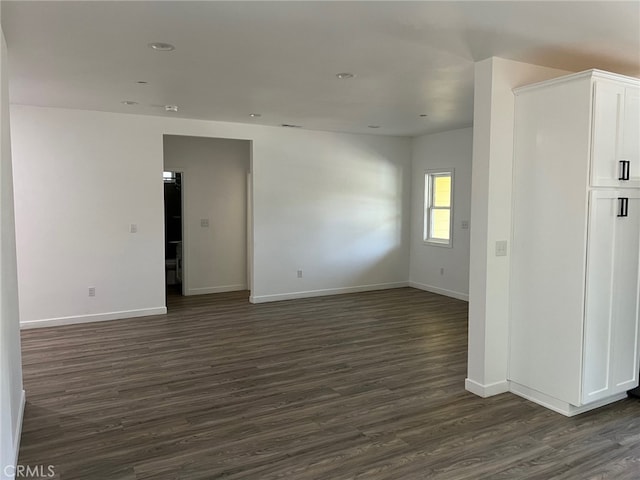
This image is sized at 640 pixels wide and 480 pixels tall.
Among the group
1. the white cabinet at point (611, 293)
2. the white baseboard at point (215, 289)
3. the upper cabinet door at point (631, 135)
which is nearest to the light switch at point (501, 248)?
the white cabinet at point (611, 293)

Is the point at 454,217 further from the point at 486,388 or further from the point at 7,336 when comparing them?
the point at 7,336

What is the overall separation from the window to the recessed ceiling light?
16.8 feet

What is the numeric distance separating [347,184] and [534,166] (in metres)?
4.27

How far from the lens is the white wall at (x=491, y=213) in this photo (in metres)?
3.41

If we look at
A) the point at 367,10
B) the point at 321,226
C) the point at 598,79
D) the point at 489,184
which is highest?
the point at 367,10

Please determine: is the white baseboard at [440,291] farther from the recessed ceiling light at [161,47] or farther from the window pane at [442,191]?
the recessed ceiling light at [161,47]

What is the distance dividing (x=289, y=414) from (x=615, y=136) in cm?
293

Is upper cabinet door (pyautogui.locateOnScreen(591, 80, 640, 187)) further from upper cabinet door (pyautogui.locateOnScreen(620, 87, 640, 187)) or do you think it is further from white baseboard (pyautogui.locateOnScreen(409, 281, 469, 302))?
white baseboard (pyautogui.locateOnScreen(409, 281, 469, 302))

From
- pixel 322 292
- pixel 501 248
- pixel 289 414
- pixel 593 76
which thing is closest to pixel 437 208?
pixel 322 292

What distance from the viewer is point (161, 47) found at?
3.19 metres

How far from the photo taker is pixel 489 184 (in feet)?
11.2

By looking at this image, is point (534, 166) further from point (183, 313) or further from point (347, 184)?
point (183, 313)

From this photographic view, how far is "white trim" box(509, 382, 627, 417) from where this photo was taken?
3.23 meters

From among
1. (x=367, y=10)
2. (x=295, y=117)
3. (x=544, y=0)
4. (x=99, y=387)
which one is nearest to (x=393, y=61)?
(x=367, y=10)
